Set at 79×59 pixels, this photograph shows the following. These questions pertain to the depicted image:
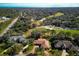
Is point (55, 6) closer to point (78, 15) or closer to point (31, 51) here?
point (78, 15)

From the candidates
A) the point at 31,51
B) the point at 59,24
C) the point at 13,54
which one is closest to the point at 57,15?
the point at 59,24

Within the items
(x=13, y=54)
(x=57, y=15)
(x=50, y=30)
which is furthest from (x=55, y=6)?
(x=13, y=54)

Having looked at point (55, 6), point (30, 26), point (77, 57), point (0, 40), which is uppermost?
point (55, 6)

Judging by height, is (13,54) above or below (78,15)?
below

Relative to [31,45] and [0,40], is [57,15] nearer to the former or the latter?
[31,45]

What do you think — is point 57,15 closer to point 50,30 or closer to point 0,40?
point 50,30

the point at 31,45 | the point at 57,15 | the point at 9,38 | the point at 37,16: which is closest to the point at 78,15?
the point at 57,15

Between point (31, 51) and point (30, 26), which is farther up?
point (30, 26)

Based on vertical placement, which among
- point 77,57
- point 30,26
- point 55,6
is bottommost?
point 77,57
